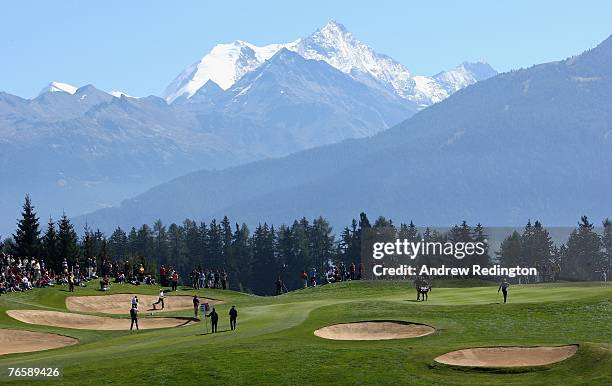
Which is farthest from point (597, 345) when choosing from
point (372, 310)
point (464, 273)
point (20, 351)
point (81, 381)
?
point (464, 273)

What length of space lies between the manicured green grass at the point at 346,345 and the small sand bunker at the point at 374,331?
997 mm

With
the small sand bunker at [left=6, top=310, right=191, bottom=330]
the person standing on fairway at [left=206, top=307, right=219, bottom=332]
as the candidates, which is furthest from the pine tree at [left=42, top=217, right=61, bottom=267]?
the person standing on fairway at [left=206, top=307, right=219, bottom=332]

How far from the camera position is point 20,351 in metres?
61.3

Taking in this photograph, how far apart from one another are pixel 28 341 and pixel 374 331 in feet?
73.6

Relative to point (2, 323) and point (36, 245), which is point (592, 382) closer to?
point (2, 323)

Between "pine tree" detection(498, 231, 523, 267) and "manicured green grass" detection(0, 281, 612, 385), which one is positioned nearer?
"manicured green grass" detection(0, 281, 612, 385)

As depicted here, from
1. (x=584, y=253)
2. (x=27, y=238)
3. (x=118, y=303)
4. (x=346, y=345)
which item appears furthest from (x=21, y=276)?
(x=584, y=253)

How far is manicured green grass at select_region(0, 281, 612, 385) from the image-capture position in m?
48.5

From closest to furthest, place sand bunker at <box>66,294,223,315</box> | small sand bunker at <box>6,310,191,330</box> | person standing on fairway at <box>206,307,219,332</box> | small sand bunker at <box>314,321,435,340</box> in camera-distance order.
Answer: small sand bunker at <box>314,321,435,340</box> < person standing on fairway at <box>206,307,219,332</box> < small sand bunker at <box>6,310,191,330</box> < sand bunker at <box>66,294,223,315</box>

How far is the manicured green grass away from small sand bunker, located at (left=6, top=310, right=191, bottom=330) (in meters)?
2.06

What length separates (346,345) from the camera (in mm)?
56594

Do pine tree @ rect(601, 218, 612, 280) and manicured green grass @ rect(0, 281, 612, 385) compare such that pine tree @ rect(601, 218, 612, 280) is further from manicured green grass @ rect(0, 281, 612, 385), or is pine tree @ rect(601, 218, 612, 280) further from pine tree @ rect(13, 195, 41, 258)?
pine tree @ rect(13, 195, 41, 258)

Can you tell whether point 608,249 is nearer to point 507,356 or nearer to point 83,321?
point 83,321

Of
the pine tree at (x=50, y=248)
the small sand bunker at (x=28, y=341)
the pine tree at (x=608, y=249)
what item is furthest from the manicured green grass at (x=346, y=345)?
the pine tree at (x=608, y=249)
